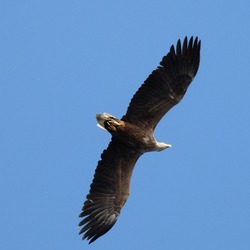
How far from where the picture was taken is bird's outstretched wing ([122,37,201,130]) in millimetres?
28000

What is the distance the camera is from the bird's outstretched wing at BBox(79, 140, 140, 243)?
2806 centimetres

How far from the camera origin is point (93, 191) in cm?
2822

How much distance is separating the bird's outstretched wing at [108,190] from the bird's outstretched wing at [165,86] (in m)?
0.58

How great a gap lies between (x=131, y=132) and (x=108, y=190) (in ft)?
3.25

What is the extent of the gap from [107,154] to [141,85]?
122 centimetres

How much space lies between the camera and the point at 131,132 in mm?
28078

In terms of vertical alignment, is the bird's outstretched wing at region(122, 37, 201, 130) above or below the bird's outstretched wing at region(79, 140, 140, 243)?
above

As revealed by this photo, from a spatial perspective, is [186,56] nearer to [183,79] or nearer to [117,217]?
[183,79]

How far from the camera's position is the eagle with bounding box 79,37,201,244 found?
28.0 meters

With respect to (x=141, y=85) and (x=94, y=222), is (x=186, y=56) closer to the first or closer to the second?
(x=141, y=85)

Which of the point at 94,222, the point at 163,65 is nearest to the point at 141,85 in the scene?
the point at 163,65

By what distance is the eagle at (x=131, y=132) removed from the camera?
2802cm

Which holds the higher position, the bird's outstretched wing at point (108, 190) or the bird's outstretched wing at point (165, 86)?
the bird's outstretched wing at point (165, 86)

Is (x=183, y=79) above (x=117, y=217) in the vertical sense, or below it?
above
